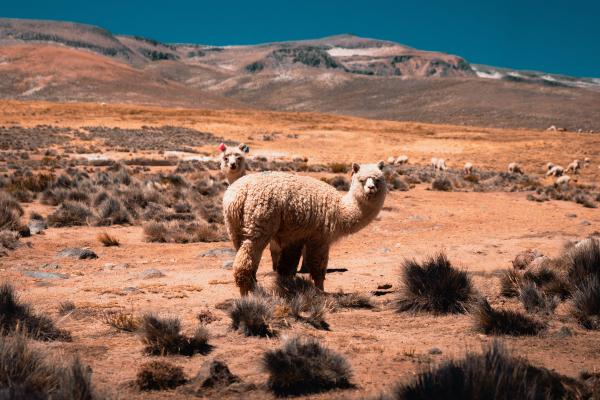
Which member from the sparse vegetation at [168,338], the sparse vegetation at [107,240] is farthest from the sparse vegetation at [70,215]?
the sparse vegetation at [168,338]

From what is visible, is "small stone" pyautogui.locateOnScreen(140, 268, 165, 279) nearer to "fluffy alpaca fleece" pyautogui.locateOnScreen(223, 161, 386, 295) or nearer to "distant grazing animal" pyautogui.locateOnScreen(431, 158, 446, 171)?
"fluffy alpaca fleece" pyautogui.locateOnScreen(223, 161, 386, 295)

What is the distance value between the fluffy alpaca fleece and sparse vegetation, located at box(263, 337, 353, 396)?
2435 millimetres

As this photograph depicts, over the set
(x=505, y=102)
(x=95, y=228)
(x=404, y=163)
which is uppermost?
(x=505, y=102)

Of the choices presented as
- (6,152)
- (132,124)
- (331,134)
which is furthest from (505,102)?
(6,152)

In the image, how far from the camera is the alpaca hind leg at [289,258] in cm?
774

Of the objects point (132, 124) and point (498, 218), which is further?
point (132, 124)

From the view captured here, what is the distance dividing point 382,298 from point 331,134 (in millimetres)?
47279

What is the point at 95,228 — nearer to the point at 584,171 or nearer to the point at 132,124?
the point at 584,171

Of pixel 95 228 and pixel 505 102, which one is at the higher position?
pixel 505 102

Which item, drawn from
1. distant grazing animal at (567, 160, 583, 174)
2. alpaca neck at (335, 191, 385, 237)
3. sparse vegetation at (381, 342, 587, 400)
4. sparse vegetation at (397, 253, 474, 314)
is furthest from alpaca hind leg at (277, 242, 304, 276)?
distant grazing animal at (567, 160, 583, 174)

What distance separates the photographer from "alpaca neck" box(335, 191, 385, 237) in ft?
25.1

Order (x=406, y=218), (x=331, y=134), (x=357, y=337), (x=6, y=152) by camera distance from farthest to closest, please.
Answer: (x=331, y=134) < (x=6, y=152) < (x=406, y=218) < (x=357, y=337)

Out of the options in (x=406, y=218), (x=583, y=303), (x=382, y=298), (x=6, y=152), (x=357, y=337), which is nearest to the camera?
(x=357, y=337)

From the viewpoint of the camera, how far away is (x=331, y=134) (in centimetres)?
5444
